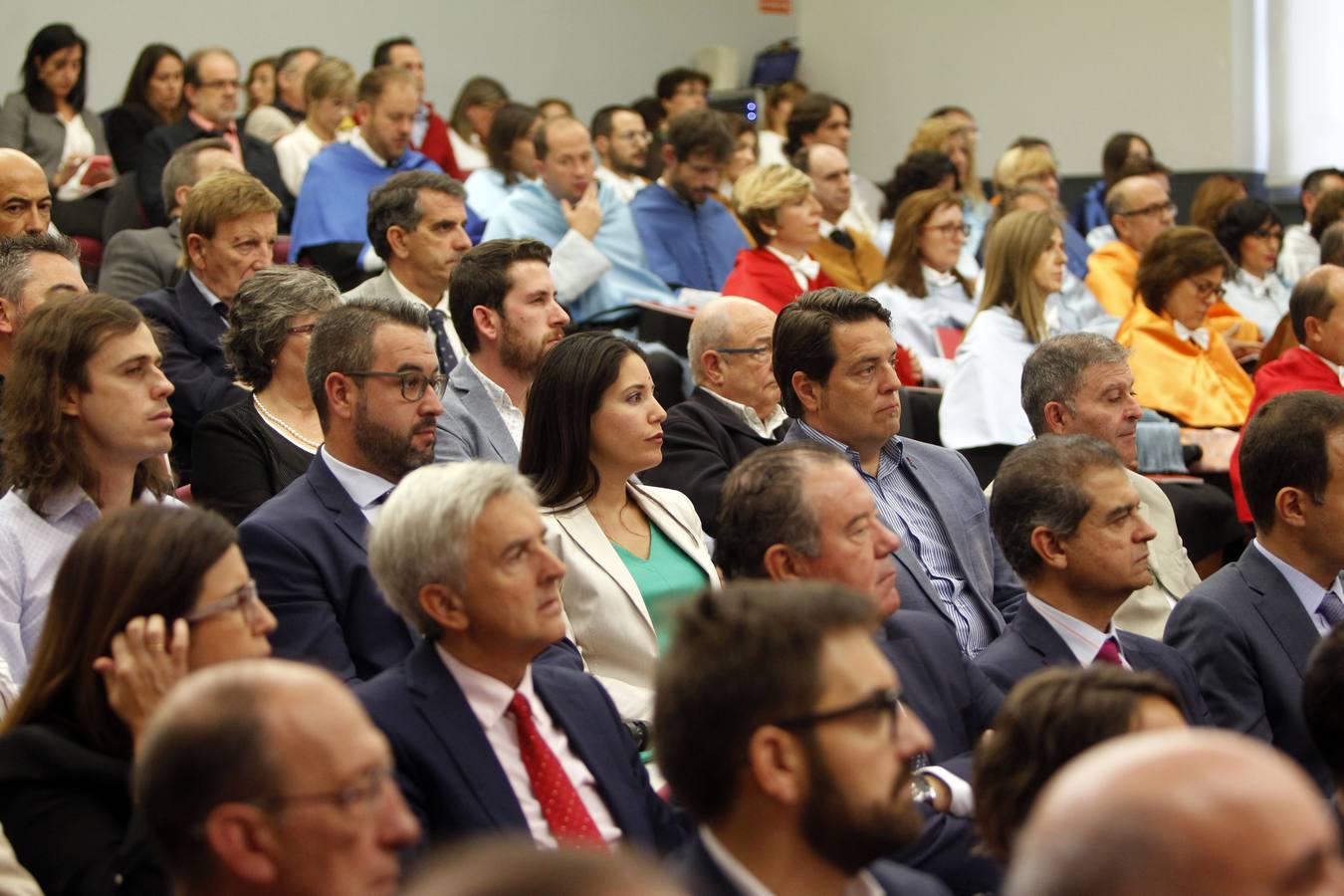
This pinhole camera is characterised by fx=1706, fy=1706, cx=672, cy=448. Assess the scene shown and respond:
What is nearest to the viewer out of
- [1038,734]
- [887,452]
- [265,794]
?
[265,794]

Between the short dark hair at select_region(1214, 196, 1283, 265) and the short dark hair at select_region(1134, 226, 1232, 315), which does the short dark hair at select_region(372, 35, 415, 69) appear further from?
the short dark hair at select_region(1134, 226, 1232, 315)

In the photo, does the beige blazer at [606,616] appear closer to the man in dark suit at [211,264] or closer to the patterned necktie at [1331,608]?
the patterned necktie at [1331,608]

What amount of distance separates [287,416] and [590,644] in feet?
3.10

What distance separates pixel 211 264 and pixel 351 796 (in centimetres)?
294

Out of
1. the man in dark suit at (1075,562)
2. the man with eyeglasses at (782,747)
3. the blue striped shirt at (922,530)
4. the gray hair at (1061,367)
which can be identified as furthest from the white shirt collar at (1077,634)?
the man with eyeglasses at (782,747)

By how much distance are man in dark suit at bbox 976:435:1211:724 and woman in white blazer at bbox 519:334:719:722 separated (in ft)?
1.99

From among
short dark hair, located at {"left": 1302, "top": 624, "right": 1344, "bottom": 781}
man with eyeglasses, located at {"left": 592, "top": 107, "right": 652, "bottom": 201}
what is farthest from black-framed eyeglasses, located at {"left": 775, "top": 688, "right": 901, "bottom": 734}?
man with eyeglasses, located at {"left": 592, "top": 107, "right": 652, "bottom": 201}

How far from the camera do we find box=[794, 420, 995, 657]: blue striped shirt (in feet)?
11.5

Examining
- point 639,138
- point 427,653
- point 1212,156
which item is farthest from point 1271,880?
point 1212,156

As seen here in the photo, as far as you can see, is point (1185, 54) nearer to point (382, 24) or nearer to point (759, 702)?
point (382, 24)

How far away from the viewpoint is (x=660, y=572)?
322 cm

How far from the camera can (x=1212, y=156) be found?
9.72m

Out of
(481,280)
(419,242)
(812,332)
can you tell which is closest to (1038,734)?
(812,332)

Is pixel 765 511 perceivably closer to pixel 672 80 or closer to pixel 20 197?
pixel 20 197
